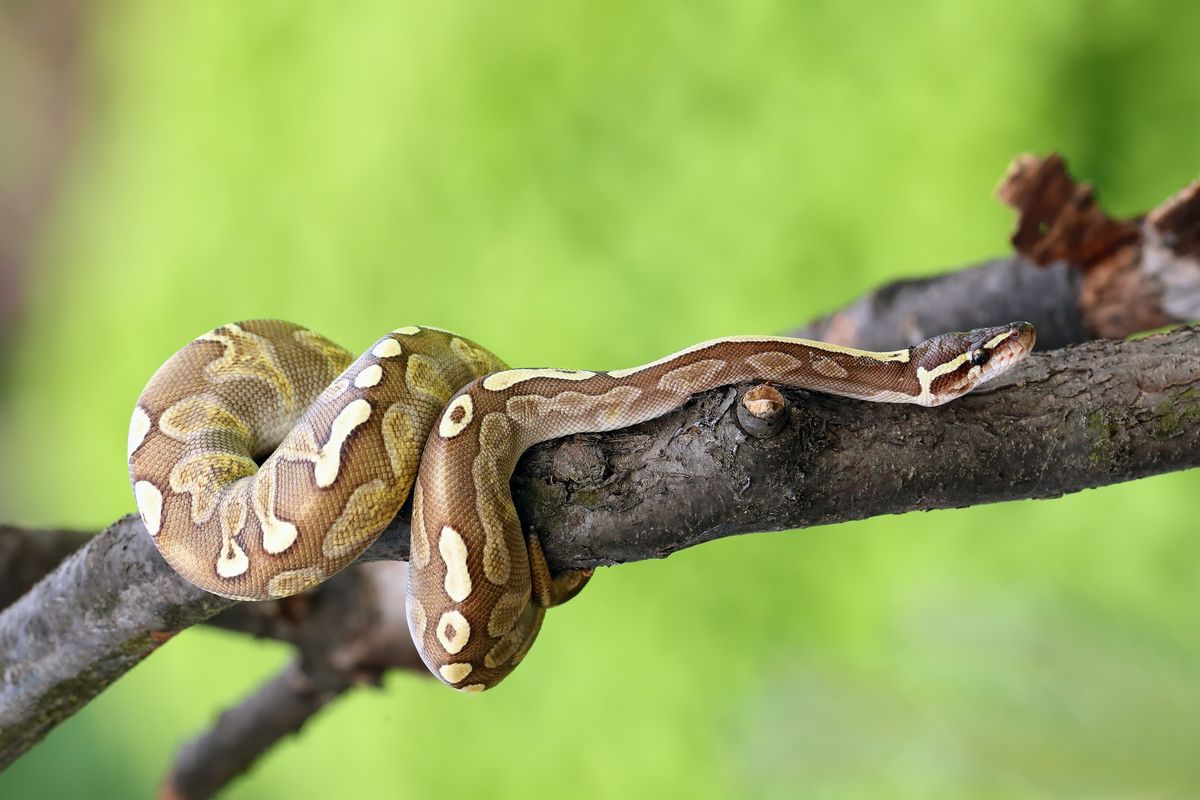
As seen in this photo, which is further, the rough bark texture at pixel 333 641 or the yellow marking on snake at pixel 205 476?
the rough bark texture at pixel 333 641

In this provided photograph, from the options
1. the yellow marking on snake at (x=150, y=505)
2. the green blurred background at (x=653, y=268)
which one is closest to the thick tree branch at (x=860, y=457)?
the yellow marking on snake at (x=150, y=505)

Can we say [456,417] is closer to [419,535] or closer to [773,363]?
[419,535]

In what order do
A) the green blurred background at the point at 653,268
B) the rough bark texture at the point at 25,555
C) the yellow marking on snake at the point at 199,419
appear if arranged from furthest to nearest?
1. the green blurred background at the point at 653,268
2. the rough bark texture at the point at 25,555
3. the yellow marking on snake at the point at 199,419

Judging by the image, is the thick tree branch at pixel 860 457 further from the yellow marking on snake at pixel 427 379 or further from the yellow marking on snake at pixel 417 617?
the yellow marking on snake at pixel 427 379

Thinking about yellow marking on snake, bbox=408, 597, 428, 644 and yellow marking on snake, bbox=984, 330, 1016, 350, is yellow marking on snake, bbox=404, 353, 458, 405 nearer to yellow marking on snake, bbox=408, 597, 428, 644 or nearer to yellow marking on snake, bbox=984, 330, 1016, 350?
yellow marking on snake, bbox=408, 597, 428, 644

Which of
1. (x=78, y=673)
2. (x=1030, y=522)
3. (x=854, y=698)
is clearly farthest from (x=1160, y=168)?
(x=78, y=673)

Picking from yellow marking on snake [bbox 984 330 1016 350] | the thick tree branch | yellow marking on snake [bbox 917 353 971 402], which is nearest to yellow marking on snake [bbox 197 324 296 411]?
the thick tree branch

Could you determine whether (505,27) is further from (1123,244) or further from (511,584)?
(511,584)
